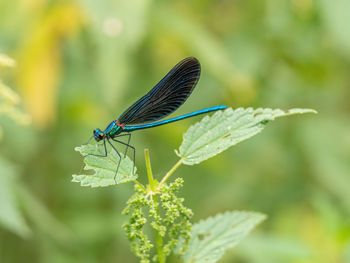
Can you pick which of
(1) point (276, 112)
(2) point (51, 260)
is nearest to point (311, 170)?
(2) point (51, 260)

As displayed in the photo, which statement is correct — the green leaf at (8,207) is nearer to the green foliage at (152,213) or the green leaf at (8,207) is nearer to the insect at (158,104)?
the insect at (158,104)

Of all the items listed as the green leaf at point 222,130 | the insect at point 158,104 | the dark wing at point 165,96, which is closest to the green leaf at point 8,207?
the insect at point 158,104

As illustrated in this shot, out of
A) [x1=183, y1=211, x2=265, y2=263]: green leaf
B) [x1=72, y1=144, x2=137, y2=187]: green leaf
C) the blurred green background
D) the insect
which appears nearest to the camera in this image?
[x1=72, y1=144, x2=137, y2=187]: green leaf

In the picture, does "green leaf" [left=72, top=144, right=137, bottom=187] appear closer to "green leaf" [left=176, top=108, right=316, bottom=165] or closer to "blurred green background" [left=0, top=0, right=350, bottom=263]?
"green leaf" [left=176, top=108, right=316, bottom=165]

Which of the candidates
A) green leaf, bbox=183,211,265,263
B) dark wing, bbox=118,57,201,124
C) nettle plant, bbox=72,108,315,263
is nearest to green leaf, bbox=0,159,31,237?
dark wing, bbox=118,57,201,124

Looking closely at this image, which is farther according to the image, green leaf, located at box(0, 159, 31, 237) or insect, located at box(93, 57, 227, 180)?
green leaf, located at box(0, 159, 31, 237)

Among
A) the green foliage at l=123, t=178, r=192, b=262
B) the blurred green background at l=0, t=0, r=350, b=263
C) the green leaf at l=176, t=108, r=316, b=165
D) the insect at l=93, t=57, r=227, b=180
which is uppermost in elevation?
the blurred green background at l=0, t=0, r=350, b=263

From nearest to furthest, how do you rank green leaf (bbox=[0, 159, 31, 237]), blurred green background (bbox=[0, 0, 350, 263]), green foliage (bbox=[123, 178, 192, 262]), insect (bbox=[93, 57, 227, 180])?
green foliage (bbox=[123, 178, 192, 262])
insect (bbox=[93, 57, 227, 180])
green leaf (bbox=[0, 159, 31, 237])
blurred green background (bbox=[0, 0, 350, 263])
